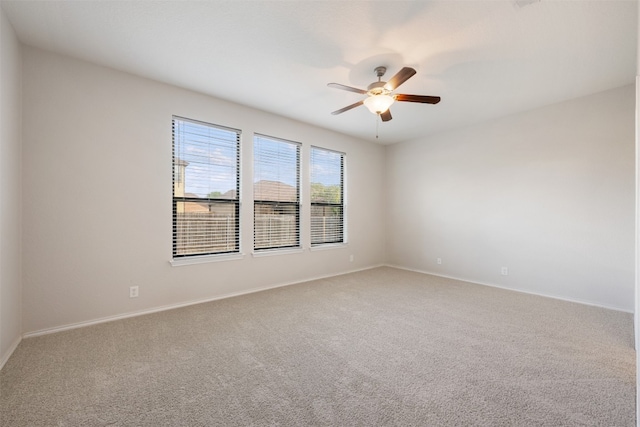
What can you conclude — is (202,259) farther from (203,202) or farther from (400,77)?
(400,77)

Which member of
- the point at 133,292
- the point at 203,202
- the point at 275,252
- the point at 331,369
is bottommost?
the point at 331,369

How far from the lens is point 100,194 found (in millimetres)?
2807

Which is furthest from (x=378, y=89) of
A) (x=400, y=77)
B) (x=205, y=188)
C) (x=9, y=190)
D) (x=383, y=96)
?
(x=9, y=190)

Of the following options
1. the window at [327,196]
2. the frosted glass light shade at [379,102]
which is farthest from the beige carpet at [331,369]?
the frosted glass light shade at [379,102]

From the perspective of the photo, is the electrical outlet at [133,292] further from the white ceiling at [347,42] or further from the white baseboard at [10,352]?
the white ceiling at [347,42]

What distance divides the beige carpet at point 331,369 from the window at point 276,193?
1267 millimetres

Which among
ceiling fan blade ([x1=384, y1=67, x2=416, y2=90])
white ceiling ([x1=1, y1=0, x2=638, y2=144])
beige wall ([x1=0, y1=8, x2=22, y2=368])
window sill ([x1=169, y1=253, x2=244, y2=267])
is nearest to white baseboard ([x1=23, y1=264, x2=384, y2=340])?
beige wall ([x1=0, y1=8, x2=22, y2=368])

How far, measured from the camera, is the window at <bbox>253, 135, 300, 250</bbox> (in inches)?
159

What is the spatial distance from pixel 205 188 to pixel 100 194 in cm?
109

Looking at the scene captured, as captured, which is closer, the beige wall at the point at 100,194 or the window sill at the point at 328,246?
the beige wall at the point at 100,194

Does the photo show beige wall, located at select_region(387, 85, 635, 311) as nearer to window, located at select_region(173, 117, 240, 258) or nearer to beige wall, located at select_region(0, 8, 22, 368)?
window, located at select_region(173, 117, 240, 258)

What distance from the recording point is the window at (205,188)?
11.0 ft

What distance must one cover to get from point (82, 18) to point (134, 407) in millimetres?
2926

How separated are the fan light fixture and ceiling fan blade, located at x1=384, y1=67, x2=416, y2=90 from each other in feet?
0.40
